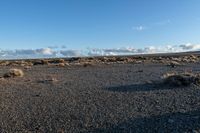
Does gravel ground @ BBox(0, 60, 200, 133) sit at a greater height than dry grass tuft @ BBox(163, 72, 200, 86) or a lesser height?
lesser

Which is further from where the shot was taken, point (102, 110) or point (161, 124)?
point (102, 110)

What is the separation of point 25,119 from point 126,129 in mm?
4332

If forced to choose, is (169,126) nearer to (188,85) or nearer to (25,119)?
(25,119)

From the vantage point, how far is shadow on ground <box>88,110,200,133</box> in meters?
10.7

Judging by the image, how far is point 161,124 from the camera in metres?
11.3

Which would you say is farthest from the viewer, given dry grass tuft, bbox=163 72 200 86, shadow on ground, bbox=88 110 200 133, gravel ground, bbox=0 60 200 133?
dry grass tuft, bbox=163 72 200 86

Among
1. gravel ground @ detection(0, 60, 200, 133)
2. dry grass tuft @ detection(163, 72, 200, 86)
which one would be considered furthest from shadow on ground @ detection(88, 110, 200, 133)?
dry grass tuft @ detection(163, 72, 200, 86)

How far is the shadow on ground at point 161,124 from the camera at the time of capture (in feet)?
35.1

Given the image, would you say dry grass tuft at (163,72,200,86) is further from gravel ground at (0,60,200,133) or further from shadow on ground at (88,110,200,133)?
shadow on ground at (88,110,200,133)

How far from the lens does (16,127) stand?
1184cm

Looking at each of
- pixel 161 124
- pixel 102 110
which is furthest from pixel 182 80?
pixel 161 124

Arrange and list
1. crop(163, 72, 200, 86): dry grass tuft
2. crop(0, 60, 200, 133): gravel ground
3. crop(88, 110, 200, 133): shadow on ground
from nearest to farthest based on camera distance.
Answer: crop(88, 110, 200, 133): shadow on ground < crop(0, 60, 200, 133): gravel ground < crop(163, 72, 200, 86): dry grass tuft

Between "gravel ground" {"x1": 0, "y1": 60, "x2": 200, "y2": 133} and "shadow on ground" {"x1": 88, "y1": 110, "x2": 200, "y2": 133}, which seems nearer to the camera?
"shadow on ground" {"x1": 88, "y1": 110, "x2": 200, "y2": 133}

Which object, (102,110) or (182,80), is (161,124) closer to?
(102,110)
